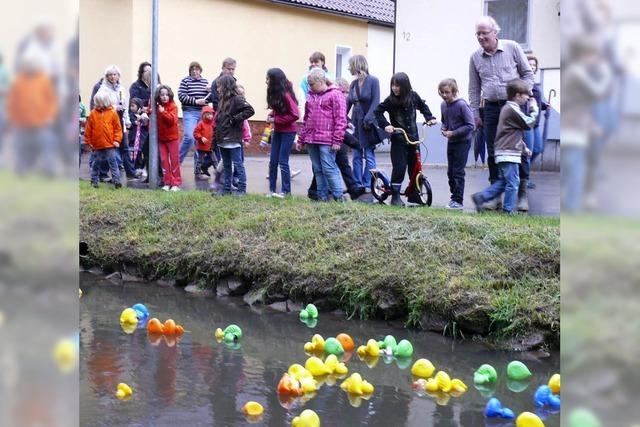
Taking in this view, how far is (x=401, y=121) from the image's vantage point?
1068 centimetres

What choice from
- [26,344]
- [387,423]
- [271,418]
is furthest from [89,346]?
[26,344]

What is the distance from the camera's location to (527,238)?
762cm

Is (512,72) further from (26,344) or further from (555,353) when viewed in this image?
(26,344)

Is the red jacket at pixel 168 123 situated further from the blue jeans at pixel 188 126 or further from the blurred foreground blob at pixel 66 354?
the blurred foreground blob at pixel 66 354

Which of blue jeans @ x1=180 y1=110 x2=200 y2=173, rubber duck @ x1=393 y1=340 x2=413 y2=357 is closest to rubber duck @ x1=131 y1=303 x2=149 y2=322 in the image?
rubber duck @ x1=393 y1=340 x2=413 y2=357

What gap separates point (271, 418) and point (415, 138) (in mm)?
6264

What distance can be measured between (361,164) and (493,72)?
2805 millimetres

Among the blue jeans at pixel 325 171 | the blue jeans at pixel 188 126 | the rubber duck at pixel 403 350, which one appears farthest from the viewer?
the blue jeans at pixel 188 126

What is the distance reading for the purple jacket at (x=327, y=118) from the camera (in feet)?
34.9

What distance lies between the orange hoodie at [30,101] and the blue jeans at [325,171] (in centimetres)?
922

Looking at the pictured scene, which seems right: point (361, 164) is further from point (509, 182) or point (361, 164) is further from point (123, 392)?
point (123, 392)

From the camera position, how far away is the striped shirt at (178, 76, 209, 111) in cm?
1447

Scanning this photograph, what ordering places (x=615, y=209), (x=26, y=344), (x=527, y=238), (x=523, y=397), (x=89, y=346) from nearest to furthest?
(x=615, y=209) < (x=26, y=344) < (x=523, y=397) < (x=89, y=346) < (x=527, y=238)

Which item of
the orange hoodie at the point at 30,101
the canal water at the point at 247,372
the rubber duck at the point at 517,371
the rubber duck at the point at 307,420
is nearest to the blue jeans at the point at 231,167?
the canal water at the point at 247,372
